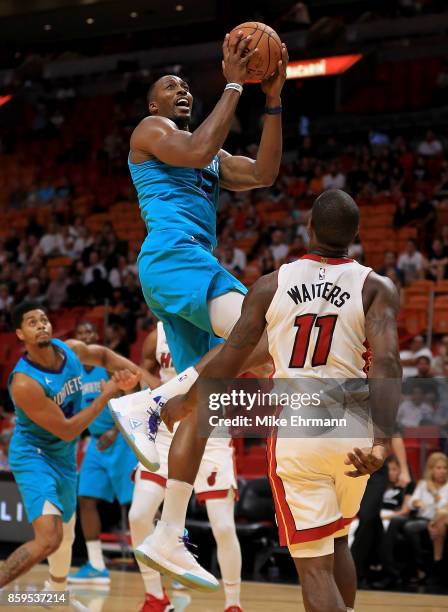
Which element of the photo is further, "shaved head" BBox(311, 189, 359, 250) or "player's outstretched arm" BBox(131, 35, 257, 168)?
"player's outstretched arm" BBox(131, 35, 257, 168)

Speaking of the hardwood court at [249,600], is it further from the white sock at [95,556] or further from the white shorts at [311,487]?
the white shorts at [311,487]

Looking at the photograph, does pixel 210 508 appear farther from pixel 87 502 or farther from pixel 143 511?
pixel 87 502

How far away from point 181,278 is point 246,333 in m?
0.71

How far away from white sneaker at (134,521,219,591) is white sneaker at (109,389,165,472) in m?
0.35

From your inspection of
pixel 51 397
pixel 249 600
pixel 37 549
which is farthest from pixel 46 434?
pixel 249 600

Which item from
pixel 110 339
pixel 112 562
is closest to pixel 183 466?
pixel 112 562

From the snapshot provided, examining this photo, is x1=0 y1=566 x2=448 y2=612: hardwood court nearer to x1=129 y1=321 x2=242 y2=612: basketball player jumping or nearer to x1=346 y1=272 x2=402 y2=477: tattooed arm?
x1=129 y1=321 x2=242 y2=612: basketball player jumping

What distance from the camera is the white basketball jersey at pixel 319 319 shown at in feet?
14.3

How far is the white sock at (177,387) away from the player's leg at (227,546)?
2.52 meters

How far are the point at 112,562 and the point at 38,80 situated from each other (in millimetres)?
→ 15706

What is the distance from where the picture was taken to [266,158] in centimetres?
530

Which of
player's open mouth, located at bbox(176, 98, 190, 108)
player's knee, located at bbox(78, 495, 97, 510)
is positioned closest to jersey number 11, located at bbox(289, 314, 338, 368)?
player's open mouth, located at bbox(176, 98, 190, 108)

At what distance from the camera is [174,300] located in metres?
5.04

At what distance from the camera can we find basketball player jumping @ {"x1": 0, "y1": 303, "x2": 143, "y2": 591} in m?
7.15
